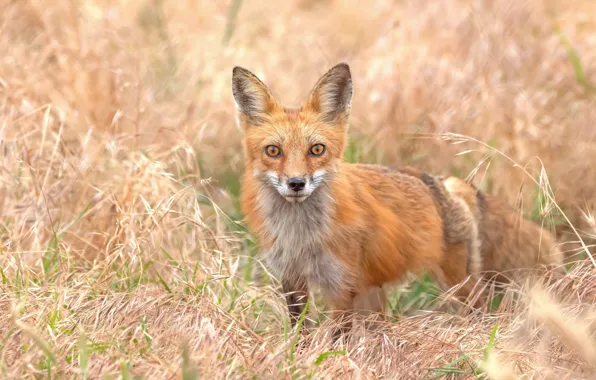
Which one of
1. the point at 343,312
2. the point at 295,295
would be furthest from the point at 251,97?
the point at 343,312

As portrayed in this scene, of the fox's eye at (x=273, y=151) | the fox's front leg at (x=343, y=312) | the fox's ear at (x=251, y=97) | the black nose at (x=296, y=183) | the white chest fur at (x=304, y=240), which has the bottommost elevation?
the fox's front leg at (x=343, y=312)

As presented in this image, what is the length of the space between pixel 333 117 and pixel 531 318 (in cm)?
160

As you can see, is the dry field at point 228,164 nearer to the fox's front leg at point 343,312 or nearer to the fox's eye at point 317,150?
the fox's front leg at point 343,312

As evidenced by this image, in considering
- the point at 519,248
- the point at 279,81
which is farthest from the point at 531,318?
the point at 279,81

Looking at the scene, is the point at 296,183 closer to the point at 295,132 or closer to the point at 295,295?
the point at 295,132

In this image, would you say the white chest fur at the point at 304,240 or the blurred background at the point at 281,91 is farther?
the blurred background at the point at 281,91

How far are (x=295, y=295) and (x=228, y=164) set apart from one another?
99.1 inches

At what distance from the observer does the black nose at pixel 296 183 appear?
412cm

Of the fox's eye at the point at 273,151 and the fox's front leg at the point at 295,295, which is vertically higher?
the fox's eye at the point at 273,151

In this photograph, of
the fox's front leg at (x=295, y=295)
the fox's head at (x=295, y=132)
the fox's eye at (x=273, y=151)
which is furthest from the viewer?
the fox's front leg at (x=295, y=295)

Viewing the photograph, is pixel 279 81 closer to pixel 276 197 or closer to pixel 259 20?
pixel 259 20

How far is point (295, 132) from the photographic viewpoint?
4.35 meters

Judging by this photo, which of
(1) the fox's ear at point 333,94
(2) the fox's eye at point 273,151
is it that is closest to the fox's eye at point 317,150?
(2) the fox's eye at point 273,151

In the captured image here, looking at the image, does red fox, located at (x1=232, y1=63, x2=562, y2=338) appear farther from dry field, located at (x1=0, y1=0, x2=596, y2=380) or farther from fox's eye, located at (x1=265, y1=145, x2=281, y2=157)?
dry field, located at (x1=0, y1=0, x2=596, y2=380)
